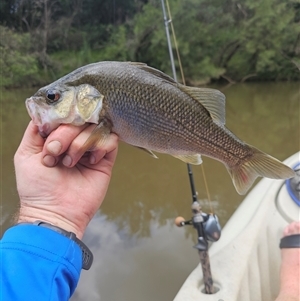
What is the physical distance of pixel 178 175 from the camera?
5.57 m

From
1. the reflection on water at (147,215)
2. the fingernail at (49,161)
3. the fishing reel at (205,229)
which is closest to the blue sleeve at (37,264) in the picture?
the fingernail at (49,161)

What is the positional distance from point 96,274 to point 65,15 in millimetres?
20622

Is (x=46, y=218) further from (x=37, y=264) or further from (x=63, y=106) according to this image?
(x=63, y=106)

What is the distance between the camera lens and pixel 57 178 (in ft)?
3.94

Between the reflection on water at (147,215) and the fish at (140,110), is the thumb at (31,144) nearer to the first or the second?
the fish at (140,110)

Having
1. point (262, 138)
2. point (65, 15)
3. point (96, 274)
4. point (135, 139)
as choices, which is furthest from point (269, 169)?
point (65, 15)

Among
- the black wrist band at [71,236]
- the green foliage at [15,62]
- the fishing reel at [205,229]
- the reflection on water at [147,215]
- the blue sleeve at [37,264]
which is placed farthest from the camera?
the green foliage at [15,62]

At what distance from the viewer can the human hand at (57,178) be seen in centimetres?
113

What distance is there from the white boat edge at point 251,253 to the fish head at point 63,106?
4.29ft

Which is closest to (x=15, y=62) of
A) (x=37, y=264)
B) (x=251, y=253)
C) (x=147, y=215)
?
(x=147, y=215)

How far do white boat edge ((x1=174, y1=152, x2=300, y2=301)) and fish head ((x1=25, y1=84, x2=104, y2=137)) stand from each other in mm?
1306

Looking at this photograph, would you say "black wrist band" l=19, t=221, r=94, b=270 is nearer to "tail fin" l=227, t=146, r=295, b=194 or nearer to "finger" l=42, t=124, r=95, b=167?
"finger" l=42, t=124, r=95, b=167

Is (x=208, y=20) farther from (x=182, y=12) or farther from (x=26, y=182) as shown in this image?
(x=26, y=182)

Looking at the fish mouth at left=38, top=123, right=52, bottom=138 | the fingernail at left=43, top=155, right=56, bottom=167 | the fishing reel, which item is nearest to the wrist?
the fingernail at left=43, top=155, right=56, bottom=167
